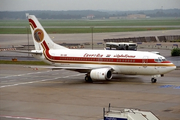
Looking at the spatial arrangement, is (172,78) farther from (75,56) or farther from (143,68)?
(75,56)

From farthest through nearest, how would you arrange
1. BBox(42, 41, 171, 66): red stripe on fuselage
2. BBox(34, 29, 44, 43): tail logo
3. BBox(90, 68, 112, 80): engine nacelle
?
BBox(34, 29, 44, 43): tail logo → BBox(42, 41, 171, 66): red stripe on fuselage → BBox(90, 68, 112, 80): engine nacelle

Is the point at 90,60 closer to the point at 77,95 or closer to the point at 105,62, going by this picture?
the point at 105,62

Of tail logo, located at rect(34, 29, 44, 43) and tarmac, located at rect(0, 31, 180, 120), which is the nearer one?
tarmac, located at rect(0, 31, 180, 120)

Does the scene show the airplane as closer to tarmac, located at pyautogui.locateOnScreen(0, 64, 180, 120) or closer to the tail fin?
the tail fin

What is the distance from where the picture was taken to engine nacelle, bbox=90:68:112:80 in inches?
1618

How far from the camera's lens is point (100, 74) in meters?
41.2

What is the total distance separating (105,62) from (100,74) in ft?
7.51

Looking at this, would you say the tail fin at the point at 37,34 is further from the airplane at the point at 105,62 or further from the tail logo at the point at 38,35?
the airplane at the point at 105,62

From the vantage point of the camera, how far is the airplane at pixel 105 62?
135 ft

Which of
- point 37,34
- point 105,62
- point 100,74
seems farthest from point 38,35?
point 100,74

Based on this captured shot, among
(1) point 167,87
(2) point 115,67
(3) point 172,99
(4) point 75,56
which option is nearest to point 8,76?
(4) point 75,56

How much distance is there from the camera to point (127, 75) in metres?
46.3

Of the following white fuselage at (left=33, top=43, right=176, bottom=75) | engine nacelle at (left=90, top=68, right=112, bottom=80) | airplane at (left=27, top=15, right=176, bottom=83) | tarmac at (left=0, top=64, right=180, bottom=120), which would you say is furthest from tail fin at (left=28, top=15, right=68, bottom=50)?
engine nacelle at (left=90, top=68, right=112, bottom=80)

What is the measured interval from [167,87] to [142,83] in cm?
351
